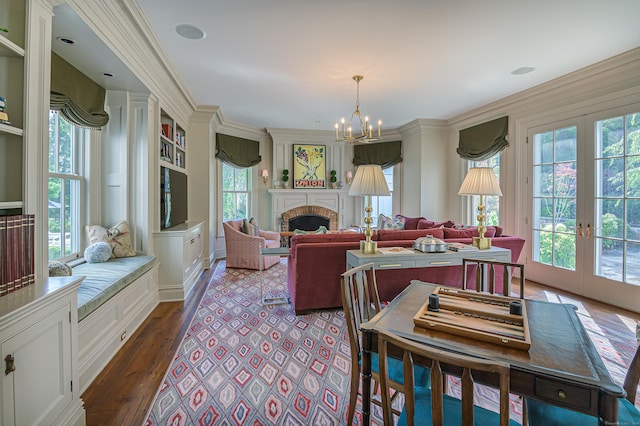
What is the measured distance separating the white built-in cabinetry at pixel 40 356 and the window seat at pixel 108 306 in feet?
1.34

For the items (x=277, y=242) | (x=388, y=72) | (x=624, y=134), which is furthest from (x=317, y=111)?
(x=624, y=134)

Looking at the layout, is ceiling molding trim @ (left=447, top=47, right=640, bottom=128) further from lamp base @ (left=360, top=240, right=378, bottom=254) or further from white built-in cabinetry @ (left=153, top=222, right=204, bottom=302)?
white built-in cabinetry @ (left=153, top=222, right=204, bottom=302)

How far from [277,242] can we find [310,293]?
2499 millimetres

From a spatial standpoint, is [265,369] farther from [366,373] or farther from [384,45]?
[384,45]

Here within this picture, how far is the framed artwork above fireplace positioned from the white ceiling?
205 centimetres

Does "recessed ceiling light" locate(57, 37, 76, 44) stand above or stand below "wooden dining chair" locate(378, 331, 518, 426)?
above

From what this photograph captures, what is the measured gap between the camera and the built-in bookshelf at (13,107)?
1471 millimetres

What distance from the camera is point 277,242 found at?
5.42 m

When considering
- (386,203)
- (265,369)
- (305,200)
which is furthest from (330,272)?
(386,203)

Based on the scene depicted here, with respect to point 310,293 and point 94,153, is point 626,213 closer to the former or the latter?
point 310,293

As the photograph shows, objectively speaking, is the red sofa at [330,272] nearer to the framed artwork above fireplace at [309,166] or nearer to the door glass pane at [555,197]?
the door glass pane at [555,197]

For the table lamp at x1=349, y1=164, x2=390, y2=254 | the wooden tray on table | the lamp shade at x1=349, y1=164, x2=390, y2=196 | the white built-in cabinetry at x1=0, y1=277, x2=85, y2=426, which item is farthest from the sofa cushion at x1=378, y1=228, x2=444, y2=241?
the white built-in cabinetry at x1=0, y1=277, x2=85, y2=426

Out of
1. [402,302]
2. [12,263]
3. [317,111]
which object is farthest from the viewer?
[317,111]

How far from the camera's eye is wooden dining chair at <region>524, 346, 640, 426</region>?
1058 mm
